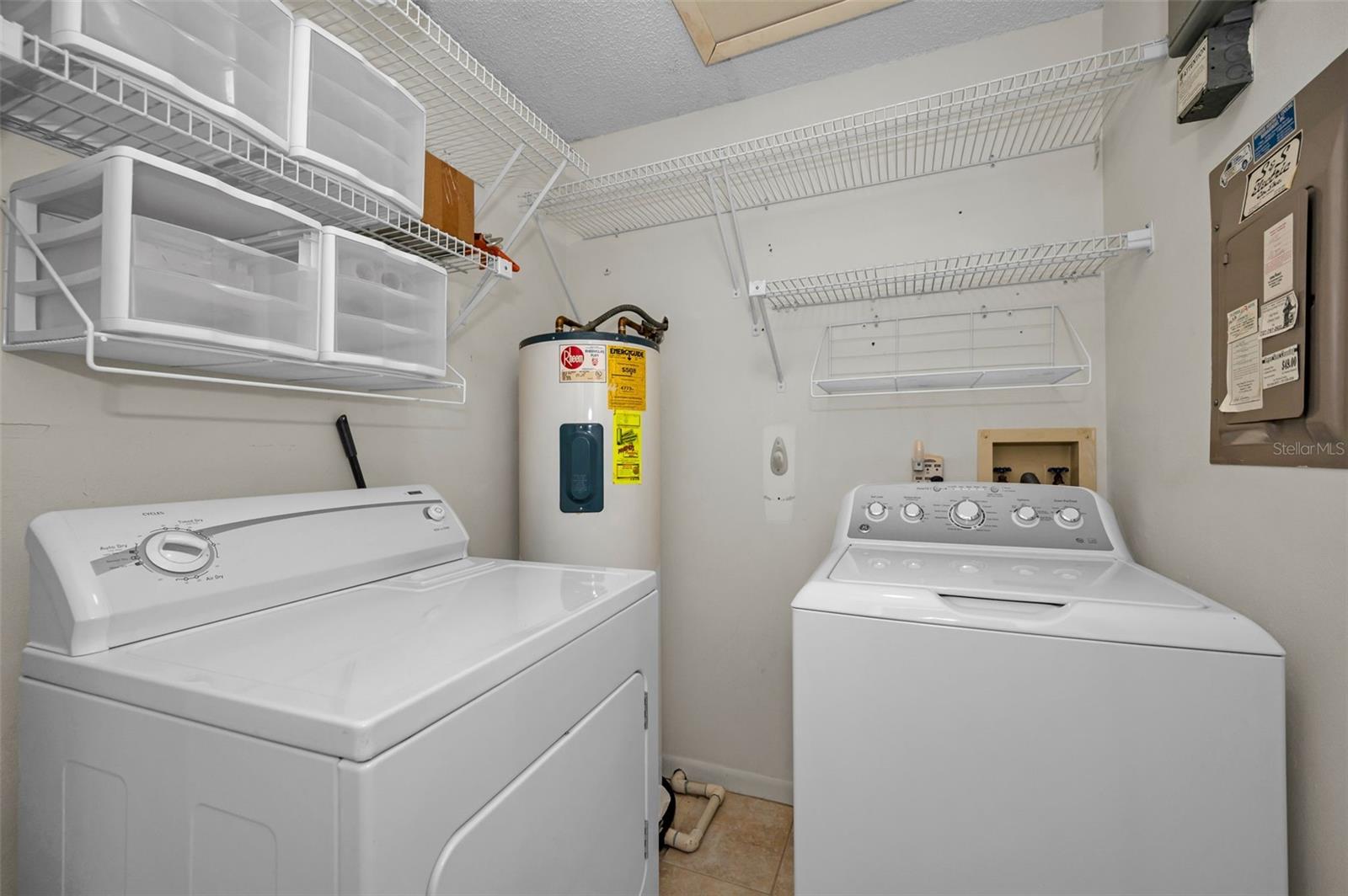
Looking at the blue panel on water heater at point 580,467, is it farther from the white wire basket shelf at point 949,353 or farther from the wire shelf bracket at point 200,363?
the white wire basket shelf at point 949,353

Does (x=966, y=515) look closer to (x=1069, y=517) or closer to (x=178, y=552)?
(x=1069, y=517)

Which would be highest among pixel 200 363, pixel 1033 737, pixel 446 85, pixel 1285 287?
pixel 446 85

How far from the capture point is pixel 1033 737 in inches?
40.5

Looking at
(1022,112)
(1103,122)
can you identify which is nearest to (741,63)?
(1022,112)

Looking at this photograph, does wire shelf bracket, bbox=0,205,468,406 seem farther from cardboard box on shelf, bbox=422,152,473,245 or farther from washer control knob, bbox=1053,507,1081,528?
washer control knob, bbox=1053,507,1081,528

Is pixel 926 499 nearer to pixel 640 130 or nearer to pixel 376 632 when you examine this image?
pixel 376 632

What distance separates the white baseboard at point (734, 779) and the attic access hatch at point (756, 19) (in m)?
2.62

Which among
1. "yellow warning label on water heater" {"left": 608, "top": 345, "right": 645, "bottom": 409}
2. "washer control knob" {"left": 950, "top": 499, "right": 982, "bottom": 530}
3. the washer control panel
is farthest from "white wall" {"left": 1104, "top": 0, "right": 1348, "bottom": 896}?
"yellow warning label on water heater" {"left": 608, "top": 345, "right": 645, "bottom": 409}

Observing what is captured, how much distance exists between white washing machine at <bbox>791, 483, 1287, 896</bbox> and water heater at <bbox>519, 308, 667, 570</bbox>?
0.83m

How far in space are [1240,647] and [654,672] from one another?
111cm

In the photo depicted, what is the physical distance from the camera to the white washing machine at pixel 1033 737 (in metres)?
0.93

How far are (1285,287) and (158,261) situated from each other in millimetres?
1869

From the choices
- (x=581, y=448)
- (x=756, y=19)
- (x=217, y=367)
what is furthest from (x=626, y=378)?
(x=756, y=19)

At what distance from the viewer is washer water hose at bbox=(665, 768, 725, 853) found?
6.11 ft
